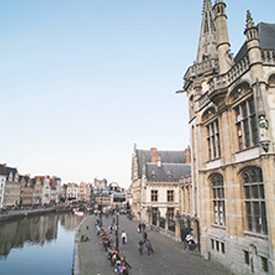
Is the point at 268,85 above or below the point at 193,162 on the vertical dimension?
above

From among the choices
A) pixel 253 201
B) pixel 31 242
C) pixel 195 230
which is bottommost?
pixel 31 242

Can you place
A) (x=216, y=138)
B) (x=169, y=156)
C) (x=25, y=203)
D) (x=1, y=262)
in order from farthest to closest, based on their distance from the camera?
(x=25, y=203) < (x=169, y=156) < (x=1, y=262) < (x=216, y=138)

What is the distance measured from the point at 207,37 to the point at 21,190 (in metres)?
90.0

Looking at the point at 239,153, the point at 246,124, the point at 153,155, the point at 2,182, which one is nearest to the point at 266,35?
the point at 246,124

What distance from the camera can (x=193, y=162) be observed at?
923 inches

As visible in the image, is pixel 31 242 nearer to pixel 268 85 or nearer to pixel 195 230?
pixel 195 230

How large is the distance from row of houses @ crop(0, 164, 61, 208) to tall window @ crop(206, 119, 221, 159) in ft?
252

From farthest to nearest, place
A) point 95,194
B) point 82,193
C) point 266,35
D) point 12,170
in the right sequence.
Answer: point 82,193 → point 95,194 → point 12,170 → point 266,35

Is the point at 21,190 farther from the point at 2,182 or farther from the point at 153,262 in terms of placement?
the point at 153,262

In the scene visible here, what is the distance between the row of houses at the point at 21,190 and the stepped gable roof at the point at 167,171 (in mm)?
55402

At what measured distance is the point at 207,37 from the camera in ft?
86.0

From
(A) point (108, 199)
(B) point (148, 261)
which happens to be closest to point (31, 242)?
(B) point (148, 261)

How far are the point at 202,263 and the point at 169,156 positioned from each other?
38132mm

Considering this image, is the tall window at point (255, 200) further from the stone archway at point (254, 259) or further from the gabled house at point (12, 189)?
the gabled house at point (12, 189)
